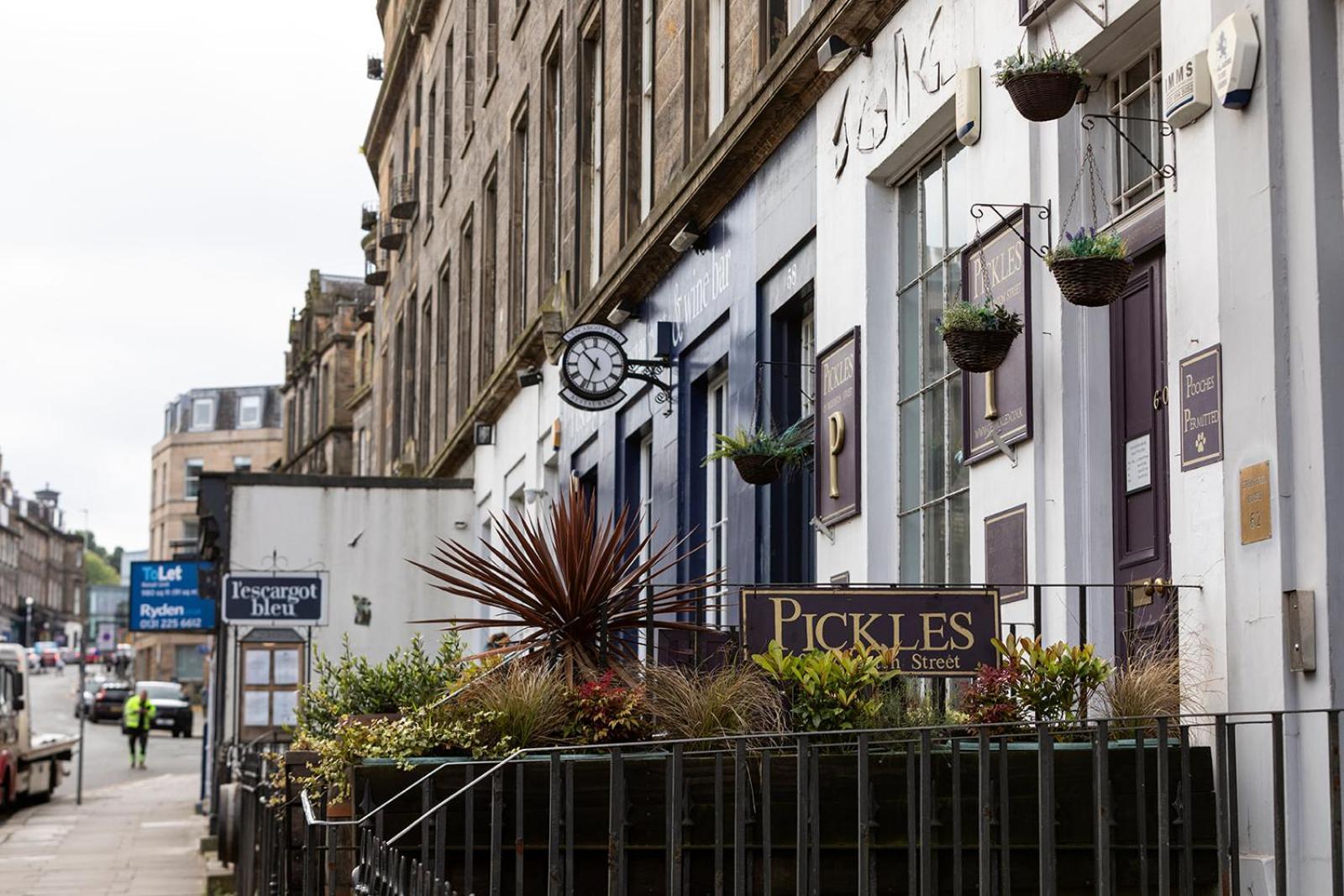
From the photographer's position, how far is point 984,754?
679cm

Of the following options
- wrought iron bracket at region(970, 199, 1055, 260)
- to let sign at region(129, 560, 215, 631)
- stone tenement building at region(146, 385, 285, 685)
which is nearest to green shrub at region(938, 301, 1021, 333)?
wrought iron bracket at region(970, 199, 1055, 260)

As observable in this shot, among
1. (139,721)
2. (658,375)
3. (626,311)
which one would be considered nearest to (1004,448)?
(658,375)

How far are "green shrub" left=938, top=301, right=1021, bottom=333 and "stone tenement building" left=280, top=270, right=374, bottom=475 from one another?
36579mm

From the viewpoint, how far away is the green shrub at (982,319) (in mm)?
9438

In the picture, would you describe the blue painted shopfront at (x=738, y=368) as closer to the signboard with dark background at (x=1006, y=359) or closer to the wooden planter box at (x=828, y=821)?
the signboard with dark background at (x=1006, y=359)

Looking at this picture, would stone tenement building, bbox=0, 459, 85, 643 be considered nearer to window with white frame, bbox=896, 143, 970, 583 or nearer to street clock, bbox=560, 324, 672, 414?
street clock, bbox=560, 324, 672, 414

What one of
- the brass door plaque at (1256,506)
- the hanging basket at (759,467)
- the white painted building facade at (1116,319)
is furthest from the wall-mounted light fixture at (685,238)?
the brass door plaque at (1256,506)

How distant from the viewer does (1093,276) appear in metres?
8.40

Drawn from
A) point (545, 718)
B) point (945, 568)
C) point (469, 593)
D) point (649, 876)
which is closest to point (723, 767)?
point (649, 876)

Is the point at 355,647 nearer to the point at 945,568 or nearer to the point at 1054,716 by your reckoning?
the point at 945,568

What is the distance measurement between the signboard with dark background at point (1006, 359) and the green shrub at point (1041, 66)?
843 mm

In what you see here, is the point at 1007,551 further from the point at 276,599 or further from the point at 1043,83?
the point at 276,599

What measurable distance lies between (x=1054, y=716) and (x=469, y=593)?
10.5 ft

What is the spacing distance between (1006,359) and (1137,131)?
134 centimetres
